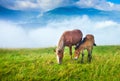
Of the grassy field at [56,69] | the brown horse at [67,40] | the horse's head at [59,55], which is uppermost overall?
the brown horse at [67,40]

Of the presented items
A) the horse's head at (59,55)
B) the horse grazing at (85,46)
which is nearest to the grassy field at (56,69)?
the horse's head at (59,55)

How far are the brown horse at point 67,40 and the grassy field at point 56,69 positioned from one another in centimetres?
39

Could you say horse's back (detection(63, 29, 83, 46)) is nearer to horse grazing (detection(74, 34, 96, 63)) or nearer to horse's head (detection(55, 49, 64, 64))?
horse grazing (detection(74, 34, 96, 63))

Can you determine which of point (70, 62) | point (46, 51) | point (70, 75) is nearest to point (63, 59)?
point (70, 62)

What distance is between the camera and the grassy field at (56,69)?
37.6 ft

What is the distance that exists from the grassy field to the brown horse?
387 millimetres

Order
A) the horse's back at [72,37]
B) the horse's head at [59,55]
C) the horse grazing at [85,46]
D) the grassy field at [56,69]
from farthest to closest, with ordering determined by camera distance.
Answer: the horse's back at [72,37], the horse grazing at [85,46], the horse's head at [59,55], the grassy field at [56,69]

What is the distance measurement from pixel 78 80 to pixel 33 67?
1.72 metres

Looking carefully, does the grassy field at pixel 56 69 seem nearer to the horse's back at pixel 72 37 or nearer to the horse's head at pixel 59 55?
the horse's head at pixel 59 55

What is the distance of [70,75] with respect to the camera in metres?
11.6

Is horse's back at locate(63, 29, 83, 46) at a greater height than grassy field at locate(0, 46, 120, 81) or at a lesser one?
greater

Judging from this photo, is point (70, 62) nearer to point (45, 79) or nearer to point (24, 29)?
point (45, 79)

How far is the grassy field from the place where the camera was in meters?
11.5

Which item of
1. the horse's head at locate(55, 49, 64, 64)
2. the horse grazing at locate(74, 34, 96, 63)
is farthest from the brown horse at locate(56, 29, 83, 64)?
the horse grazing at locate(74, 34, 96, 63)
